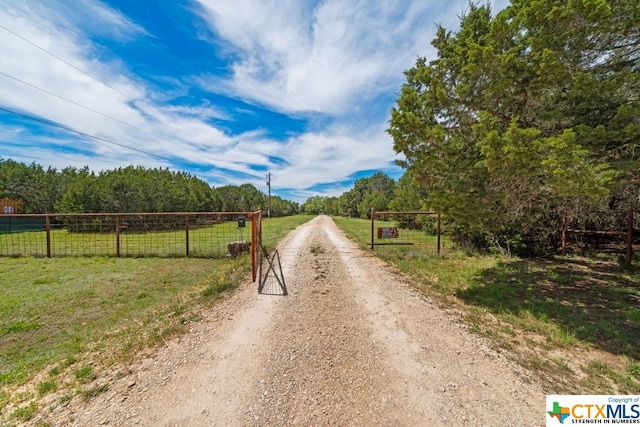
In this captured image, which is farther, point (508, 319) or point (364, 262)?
point (364, 262)

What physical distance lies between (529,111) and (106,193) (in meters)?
34.3

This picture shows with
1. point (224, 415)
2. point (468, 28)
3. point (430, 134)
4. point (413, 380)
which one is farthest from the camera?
point (468, 28)

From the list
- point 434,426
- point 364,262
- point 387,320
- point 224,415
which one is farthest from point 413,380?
point 364,262

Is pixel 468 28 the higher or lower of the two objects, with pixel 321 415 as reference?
higher

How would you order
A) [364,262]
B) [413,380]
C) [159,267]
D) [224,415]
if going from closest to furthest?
1. [224,415]
2. [413,380]
3. [159,267]
4. [364,262]

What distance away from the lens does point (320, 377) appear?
2.61 metres

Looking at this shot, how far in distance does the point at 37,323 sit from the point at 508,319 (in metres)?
7.55

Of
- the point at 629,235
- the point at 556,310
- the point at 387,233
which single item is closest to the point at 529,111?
the point at 556,310

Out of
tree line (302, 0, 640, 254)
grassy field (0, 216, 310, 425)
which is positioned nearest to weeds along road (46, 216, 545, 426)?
grassy field (0, 216, 310, 425)

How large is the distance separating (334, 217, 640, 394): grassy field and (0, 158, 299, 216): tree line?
12132mm

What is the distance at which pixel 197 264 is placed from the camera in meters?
8.02

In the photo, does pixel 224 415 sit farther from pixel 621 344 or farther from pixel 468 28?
pixel 468 28

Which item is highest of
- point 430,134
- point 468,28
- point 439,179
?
point 468,28

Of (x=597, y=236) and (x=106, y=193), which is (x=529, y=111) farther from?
(x=106, y=193)
